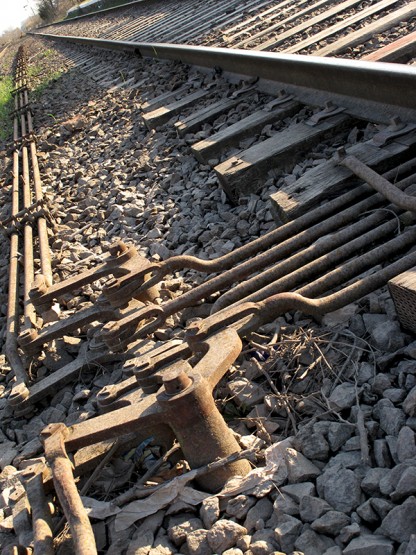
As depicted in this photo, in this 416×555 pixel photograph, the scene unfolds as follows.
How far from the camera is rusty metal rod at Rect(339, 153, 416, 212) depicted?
260cm

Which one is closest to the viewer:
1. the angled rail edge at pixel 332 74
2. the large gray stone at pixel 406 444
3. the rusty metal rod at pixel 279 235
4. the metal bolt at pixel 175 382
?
the large gray stone at pixel 406 444

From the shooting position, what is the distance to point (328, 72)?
13.2 feet

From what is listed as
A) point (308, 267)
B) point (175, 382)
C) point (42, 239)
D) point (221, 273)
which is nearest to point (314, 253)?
point (308, 267)

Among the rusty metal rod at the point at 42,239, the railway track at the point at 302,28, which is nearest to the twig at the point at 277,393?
the rusty metal rod at the point at 42,239

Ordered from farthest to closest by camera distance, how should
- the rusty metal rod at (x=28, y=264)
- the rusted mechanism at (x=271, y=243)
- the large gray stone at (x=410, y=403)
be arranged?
the rusty metal rod at (x=28, y=264) → the rusted mechanism at (x=271, y=243) → the large gray stone at (x=410, y=403)

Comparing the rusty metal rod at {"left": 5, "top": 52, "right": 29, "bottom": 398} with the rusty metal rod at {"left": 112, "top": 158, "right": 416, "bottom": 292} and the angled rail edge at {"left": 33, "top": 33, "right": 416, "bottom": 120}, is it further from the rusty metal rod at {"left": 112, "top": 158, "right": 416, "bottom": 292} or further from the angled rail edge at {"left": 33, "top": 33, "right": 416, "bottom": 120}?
the angled rail edge at {"left": 33, "top": 33, "right": 416, "bottom": 120}

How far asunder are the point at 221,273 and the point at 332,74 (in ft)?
5.50

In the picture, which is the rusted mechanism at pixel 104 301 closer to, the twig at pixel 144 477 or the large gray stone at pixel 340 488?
the twig at pixel 144 477

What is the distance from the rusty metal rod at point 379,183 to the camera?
2.60 meters

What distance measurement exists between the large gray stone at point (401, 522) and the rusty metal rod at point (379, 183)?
1.37 metres

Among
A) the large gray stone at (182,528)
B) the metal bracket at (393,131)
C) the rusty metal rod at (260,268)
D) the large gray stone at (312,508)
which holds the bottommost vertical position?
the large gray stone at (182,528)

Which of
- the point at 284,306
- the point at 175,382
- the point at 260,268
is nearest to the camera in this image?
the point at 175,382

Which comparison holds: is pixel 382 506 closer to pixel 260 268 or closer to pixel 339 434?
pixel 339 434

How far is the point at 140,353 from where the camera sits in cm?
283
